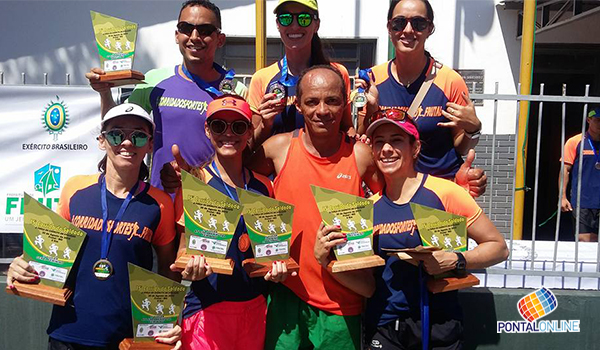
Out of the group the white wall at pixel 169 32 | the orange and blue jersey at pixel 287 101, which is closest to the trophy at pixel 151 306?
the orange and blue jersey at pixel 287 101

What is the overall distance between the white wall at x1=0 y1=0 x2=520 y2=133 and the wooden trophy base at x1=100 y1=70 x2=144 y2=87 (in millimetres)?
5295

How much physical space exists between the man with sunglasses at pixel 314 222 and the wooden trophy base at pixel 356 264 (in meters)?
0.24

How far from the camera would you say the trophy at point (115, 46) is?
3385mm

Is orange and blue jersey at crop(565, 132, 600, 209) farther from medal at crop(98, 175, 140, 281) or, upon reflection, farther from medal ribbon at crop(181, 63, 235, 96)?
medal at crop(98, 175, 140, 281)

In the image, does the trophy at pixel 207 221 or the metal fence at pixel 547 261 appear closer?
the trophy at pixel 207 221

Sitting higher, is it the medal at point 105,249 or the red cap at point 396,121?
the red cap at point 396,121

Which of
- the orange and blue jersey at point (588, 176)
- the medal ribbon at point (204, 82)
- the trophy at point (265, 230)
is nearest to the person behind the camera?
the trophy at point (265, 230)

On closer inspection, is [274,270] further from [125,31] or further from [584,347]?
[584,347]

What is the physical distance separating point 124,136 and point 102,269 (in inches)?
26.5

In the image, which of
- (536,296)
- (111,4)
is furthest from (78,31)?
(536,296)

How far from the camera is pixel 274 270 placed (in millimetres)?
2764

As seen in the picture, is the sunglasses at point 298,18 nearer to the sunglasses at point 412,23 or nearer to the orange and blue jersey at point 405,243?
the sunglasses at point 412,23

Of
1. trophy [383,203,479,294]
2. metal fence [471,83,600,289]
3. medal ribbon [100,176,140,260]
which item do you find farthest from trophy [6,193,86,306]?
metal fence [471,83,600,289]

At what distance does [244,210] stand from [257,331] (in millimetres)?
743
